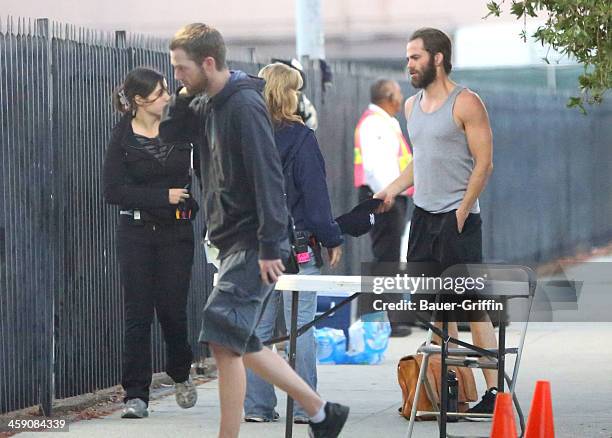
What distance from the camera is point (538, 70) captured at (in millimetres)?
23250

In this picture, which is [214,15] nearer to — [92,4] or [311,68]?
[92,4]

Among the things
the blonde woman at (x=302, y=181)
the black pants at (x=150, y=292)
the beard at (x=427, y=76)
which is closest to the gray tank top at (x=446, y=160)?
the beard at (x=427, y=76)

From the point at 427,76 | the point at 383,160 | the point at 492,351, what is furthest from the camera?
the point at 383,160

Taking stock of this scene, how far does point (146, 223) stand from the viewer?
8414mm

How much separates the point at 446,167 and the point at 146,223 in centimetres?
177

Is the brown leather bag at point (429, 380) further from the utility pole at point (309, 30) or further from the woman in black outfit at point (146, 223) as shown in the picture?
the utility pole at point (309, 30)

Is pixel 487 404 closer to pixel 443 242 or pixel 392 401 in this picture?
pixel 443 242

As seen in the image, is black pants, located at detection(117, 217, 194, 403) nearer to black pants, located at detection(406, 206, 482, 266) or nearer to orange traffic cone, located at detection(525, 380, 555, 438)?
black pants, located at detection(406, 206, 482, 266)

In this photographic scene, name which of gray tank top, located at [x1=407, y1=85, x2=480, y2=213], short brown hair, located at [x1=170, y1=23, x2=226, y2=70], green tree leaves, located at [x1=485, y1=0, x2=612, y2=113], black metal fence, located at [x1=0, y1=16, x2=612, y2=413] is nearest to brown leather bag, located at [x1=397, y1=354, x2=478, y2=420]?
gray tank top, located at [x1=407, y1=85, x2=480, y2=213]

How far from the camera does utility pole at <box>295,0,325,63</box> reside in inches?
569

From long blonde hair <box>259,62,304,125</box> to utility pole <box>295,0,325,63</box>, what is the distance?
21.1 ft

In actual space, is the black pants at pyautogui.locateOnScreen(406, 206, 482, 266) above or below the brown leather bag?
above

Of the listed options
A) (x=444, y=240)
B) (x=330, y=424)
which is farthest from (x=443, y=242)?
(x=330, y=424)

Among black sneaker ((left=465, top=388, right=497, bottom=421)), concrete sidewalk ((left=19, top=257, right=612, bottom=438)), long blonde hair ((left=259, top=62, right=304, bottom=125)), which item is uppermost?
long blonde hair ((left=259, top=62, right=304, bottom=125))
